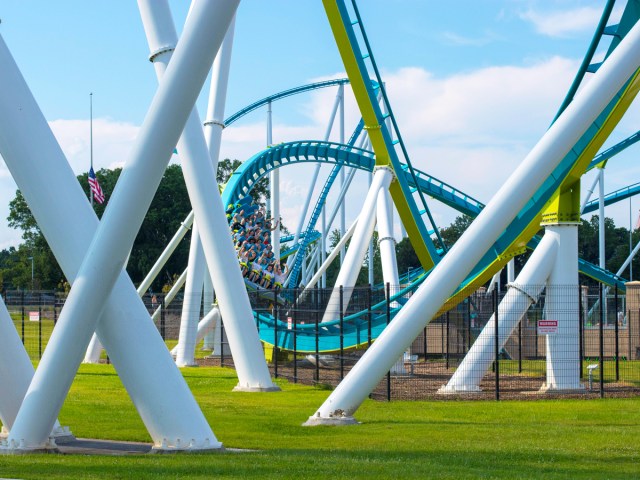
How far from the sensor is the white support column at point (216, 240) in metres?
13.6

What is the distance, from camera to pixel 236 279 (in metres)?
16.7

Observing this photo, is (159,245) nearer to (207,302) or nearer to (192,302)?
(207,302)

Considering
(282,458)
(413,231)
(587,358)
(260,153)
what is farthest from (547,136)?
(260,153)

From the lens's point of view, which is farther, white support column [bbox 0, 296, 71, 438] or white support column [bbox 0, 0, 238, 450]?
white support column [bbox 0, 296, 71, 438]

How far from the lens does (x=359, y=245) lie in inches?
1056

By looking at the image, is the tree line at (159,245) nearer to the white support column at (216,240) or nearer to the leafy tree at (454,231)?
the leafy tree at (454,231)

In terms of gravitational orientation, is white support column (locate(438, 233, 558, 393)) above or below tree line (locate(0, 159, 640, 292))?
below

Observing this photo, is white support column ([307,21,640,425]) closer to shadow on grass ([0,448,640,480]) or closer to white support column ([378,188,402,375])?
shadow on grass ([0,448,640,480])

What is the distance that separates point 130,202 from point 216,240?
7.19 meters

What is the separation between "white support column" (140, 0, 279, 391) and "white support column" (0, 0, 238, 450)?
4416 mm

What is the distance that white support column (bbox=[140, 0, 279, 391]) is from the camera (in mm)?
13625

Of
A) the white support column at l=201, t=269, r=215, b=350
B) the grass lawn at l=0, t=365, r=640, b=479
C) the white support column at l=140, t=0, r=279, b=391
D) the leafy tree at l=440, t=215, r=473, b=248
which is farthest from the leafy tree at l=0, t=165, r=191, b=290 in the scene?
the grass lawn at l=0, t=365, r=640, b=479

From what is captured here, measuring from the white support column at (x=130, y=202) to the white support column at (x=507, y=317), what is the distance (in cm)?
960

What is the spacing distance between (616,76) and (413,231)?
15.6m
